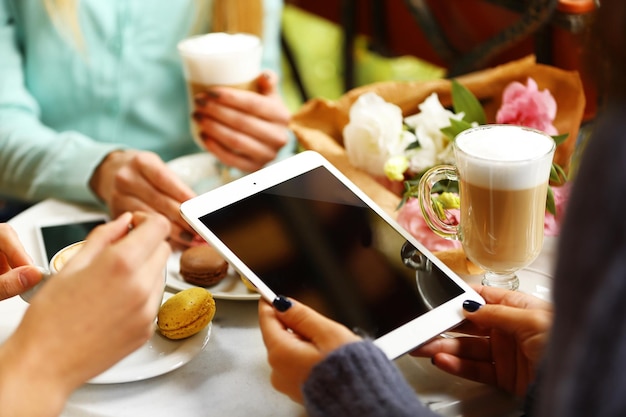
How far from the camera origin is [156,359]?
2.51 ft

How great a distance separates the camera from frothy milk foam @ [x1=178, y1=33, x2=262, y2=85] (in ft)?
3.80

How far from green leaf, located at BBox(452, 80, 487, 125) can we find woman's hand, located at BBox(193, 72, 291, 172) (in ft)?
1.11

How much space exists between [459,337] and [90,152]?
74 cm

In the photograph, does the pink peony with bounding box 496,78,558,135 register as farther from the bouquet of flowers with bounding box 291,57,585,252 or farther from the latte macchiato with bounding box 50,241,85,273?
the latte macchiato with bounding box 50,241,85,273

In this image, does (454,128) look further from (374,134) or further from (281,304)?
(281,304)

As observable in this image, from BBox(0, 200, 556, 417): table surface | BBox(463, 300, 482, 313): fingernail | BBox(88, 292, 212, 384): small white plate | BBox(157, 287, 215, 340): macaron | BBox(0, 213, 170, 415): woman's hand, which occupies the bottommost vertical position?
BBox(0, 200, 556, 417): table surface

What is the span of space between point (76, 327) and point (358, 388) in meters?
0.25

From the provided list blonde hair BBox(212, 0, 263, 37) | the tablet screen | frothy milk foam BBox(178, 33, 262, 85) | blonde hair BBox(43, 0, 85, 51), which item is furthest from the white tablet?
blonde hair BBox(43, 0, 85, 51)

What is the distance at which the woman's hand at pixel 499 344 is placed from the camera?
0.70 meters

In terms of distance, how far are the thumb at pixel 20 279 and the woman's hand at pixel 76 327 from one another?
117 millimetres

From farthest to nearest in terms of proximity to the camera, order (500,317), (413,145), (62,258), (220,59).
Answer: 1. (220,59)
2. (413,145)
3. (62,258)
4. (500,317)

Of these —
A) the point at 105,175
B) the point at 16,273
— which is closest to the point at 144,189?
the point at 105,175

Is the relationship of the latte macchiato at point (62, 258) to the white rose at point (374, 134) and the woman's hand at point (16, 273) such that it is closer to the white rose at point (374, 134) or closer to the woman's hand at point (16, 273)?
the woman's hand at point (16, 273)

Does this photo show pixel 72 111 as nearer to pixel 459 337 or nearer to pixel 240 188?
pixel 240 188
